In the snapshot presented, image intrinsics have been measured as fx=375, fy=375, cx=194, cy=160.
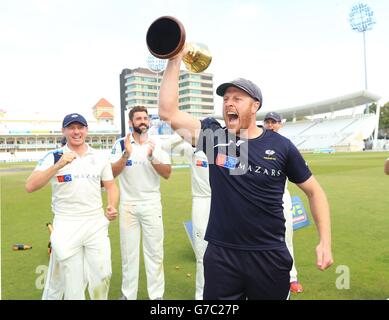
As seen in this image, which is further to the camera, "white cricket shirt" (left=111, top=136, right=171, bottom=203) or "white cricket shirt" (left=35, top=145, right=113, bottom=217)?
"white cricket shirt" (left=111, top=136, right=171, bottom=203)

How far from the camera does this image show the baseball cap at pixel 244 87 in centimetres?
265

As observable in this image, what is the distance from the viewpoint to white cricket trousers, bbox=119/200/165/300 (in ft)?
15.5

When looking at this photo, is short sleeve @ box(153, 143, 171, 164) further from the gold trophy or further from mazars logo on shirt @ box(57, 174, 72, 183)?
the gold trophy

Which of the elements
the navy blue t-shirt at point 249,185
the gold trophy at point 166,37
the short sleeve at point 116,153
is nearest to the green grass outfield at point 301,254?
the short sleeve at point 116,153

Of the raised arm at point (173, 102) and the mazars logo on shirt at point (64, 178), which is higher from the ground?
the raised arm at point (173, 102)

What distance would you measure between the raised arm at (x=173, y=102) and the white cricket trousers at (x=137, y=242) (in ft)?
7.21

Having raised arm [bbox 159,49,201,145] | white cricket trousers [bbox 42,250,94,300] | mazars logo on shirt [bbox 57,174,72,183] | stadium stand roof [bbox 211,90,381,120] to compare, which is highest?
stadium stand roof [bbox 211,90,381,120]

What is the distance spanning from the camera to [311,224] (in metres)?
8.75

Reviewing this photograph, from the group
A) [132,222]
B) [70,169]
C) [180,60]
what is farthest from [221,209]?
[132,222]

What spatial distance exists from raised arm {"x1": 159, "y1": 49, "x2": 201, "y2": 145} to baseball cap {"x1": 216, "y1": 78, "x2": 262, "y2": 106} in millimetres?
306

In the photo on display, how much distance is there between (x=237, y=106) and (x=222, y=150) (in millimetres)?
350

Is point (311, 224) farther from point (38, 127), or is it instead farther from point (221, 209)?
point (38, 127)

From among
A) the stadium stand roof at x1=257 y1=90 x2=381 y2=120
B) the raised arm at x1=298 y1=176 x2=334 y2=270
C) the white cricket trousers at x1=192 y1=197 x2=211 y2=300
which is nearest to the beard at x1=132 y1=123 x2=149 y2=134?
the white cricket trousers at x1=192 y1=197 x2=211 y2=300

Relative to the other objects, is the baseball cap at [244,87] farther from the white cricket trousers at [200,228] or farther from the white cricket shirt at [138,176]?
the white cricket shirt at [138,176]
